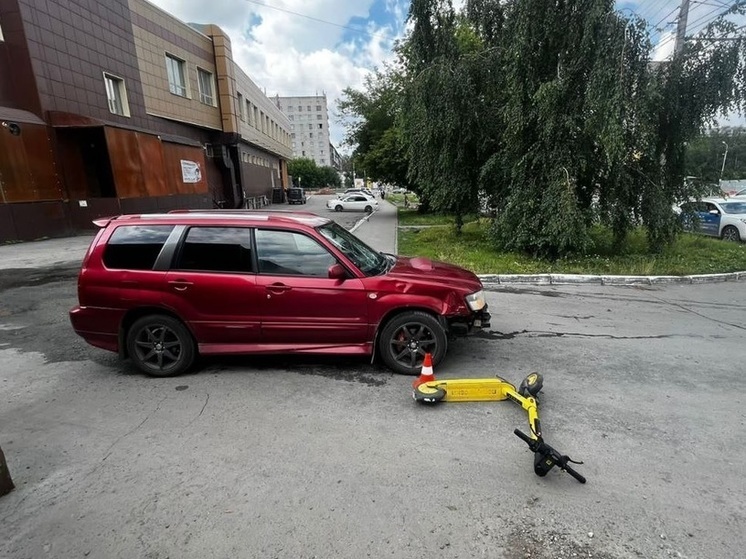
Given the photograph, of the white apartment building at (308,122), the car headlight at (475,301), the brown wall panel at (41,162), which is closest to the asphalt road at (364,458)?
the car headlight at (475,301)

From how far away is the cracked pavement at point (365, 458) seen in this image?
7.73 ft

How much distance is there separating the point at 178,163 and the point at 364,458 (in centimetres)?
2219

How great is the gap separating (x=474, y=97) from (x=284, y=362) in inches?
374

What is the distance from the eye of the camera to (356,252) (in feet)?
15.7

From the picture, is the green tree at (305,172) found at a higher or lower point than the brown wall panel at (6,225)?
higher

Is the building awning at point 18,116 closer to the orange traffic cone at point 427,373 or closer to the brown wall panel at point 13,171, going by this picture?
the brown wall panel at point 13,171

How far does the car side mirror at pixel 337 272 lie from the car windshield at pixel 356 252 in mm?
226

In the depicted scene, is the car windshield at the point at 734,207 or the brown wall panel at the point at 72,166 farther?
the brown wall panel at the point at 72,166

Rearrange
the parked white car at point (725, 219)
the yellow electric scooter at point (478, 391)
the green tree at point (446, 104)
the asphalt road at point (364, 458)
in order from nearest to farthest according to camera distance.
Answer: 1. the asphalt road at point (364, 458)
2. the yellow electric scooter at point (478, 391)
3. the green tree at point (446, 104)
4. the parked white car at point (725, 219)

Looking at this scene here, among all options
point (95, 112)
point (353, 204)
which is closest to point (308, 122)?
point (353, 204)

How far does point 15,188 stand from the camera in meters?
14.5

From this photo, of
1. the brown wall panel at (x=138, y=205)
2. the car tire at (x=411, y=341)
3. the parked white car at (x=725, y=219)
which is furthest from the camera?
the brown wall panel at (x=138, y=205)

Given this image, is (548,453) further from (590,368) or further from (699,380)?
(699,380)

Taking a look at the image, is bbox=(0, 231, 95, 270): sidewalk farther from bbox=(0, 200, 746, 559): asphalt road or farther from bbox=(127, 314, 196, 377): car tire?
bbox=(127, 314, 196, 377): car tire
